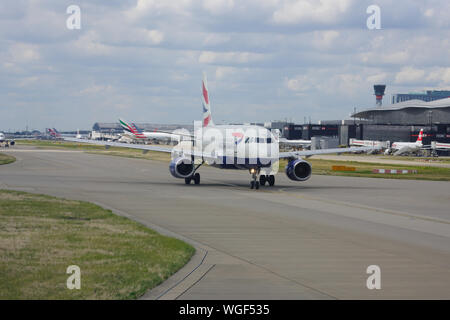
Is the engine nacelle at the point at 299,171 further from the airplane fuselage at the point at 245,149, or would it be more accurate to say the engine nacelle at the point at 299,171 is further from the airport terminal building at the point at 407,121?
the airport terminal building at the point at 407,121

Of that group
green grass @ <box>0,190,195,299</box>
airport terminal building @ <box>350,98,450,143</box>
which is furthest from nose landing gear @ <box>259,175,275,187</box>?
airport terminal building @ <box>350,98,450,143</box>

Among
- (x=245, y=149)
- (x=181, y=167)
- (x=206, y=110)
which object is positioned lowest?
(x=181, y=167)

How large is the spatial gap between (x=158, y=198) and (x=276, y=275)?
747 inches

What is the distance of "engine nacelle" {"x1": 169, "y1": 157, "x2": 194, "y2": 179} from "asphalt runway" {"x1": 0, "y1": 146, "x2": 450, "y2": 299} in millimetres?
899

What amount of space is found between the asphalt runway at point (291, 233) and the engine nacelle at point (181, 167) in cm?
90

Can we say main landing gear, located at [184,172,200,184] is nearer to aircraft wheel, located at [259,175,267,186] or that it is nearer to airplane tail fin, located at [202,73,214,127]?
aircraft wheel, located at [259,175,267,186]

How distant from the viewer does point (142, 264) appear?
608 inches

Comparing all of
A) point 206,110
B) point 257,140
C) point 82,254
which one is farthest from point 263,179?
point 82,254

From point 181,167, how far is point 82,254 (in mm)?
25866

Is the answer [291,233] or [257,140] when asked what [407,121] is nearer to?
[257,140]

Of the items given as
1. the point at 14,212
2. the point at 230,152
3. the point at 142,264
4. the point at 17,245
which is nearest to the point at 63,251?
the point at 17,245

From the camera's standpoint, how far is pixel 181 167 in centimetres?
4212

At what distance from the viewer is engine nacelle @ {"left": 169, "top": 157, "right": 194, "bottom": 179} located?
41906 millimetres
